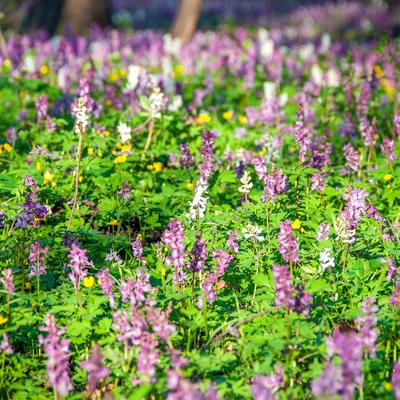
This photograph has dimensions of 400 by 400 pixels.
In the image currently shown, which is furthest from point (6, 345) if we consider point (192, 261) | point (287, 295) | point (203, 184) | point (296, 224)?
point (296, 224)

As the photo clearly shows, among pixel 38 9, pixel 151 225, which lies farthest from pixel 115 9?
pixel 151 225

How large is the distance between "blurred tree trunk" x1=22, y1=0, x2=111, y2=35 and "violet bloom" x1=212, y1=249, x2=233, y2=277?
11905 millimetres

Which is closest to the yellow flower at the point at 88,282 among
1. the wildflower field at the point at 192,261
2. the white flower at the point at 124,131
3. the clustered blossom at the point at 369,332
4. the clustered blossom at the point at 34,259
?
the wildflower field at the point at 192,261

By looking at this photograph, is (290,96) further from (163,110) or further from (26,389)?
(26,389)

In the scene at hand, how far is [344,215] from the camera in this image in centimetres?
409

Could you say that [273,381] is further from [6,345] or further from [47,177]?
[47,177]

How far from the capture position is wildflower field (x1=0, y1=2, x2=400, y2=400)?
10.6 feet

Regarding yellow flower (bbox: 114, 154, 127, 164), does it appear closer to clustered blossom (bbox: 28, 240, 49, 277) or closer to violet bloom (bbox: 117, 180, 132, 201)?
violet bloom (bbox: 117, 180, 132, 201)

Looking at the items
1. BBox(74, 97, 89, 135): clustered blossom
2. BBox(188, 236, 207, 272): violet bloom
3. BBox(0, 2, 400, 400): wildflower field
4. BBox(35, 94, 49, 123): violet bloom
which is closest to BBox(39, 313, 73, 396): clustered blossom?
BBox(0, 2, 400, 400): wildflower field

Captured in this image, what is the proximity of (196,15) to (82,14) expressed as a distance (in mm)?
3222

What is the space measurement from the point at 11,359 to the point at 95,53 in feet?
28.4

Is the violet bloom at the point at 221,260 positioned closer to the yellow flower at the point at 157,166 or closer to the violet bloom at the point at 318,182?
the violet bloom at the point at 318,182

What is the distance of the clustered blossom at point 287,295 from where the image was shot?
10.6 feet

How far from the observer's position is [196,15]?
14273mm
